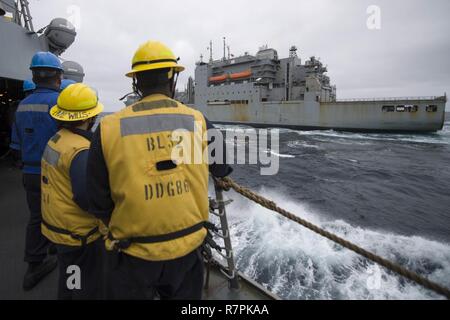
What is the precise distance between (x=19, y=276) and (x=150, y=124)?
8.86 feet

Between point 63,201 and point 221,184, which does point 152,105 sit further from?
point 63,201

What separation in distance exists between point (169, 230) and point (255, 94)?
124 feet

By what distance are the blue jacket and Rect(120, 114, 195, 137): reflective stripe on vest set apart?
167 centimetres

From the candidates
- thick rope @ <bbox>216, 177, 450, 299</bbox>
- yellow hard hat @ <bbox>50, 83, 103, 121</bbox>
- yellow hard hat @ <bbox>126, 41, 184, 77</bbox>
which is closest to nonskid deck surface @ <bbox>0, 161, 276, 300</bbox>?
thick rope @ <bbox>216, 177, 450, 299</bbox>

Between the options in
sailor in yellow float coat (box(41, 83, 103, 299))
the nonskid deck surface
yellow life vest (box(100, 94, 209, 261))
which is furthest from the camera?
the nonskid deck surface

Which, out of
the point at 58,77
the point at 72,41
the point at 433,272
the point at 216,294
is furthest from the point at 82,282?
the point at 72,41

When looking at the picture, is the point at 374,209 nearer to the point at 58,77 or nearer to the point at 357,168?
the point at 357,168

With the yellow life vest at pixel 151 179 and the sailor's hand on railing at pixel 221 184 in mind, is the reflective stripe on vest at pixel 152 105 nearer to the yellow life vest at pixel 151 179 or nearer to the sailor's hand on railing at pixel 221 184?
the yellow life vest at pixel 151 179

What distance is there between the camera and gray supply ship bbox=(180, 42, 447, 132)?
26.8 meters

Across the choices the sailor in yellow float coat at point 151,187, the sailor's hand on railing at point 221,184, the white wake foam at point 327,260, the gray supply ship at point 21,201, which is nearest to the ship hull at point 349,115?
the white wake foam at point 327,260

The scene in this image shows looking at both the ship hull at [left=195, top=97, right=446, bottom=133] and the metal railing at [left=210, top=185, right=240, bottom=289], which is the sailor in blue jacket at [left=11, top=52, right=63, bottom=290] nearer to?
the metal railing at [left=210, top=185, right=240, bottom=289]

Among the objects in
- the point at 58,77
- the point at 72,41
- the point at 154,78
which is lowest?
the point at 154,78

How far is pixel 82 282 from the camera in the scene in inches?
76.3

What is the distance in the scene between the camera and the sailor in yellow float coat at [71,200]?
1726 mm
